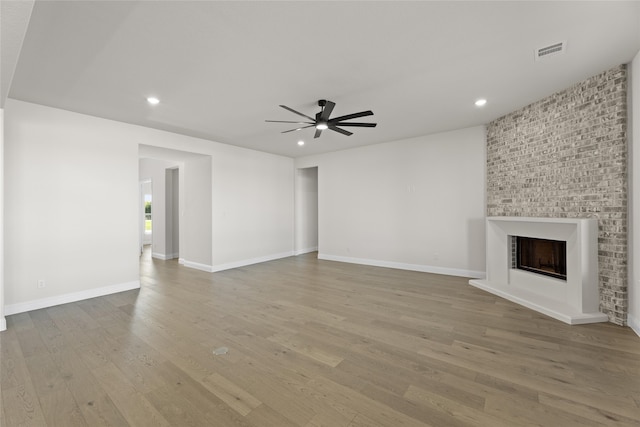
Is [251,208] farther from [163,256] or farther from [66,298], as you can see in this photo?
[66,298]

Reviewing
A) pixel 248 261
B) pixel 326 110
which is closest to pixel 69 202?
pixel 248 261

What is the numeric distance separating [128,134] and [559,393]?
6.15 meters

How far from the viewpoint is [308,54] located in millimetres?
2629

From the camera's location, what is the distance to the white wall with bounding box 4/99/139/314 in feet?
11.7

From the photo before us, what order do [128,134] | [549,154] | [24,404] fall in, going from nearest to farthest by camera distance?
[24,404] → [549,154] → [128,134]

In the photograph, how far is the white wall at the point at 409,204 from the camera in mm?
5188

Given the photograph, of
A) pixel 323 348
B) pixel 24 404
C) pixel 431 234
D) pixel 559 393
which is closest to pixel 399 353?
pixel 323 348

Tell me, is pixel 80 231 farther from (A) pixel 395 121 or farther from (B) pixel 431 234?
(B) pixel 431 234

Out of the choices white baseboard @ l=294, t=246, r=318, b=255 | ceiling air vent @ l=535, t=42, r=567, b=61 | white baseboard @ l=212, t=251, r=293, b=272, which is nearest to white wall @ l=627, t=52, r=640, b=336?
ceiling air vent @ l=535, t=42, r=567, b=61

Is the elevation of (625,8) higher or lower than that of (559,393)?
higher

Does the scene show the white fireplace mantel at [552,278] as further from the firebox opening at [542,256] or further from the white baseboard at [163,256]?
the white baseboard at [163,256]

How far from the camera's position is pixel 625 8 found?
6.89 feet

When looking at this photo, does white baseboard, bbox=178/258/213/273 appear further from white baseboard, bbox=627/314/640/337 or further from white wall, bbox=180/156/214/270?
white baseboard, bbox=627/314/640/337

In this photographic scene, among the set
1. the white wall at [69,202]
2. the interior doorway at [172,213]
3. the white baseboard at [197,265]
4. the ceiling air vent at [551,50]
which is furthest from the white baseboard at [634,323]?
the interior doorway at [172,213]
